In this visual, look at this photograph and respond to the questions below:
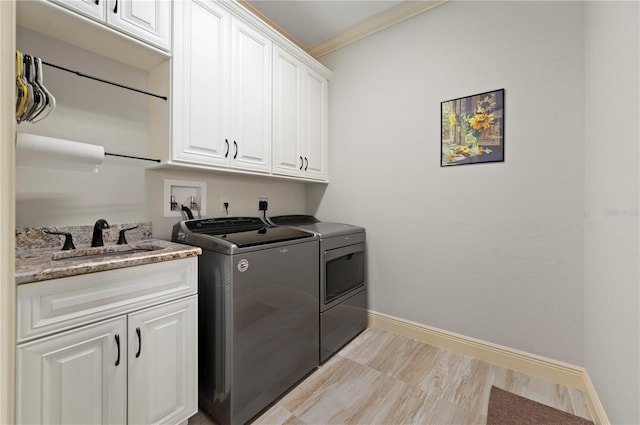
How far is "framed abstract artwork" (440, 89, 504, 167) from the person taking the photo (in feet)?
6.06

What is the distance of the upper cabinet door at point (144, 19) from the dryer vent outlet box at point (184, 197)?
0.82 metres

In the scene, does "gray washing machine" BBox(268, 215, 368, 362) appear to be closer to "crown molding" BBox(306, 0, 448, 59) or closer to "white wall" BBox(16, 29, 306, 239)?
"white wall" BBox(16, 29, 306, 239)

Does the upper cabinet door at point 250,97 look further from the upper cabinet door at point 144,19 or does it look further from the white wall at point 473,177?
the white wall at point 473,177

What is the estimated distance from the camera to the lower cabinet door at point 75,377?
883mm

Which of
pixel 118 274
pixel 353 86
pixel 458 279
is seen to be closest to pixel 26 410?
pixel 118 274

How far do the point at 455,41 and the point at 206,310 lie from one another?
2523 millimetres

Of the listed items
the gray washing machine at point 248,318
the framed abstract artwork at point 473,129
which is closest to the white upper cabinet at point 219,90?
the gray washing machine at point 248,318

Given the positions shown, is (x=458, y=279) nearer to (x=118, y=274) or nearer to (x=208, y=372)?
(x=208, y=372)

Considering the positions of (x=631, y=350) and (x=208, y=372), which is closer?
(x=631, y=350)

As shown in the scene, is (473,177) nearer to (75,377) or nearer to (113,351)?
(113,351)

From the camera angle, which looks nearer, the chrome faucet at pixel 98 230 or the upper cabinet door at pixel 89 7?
the upper cabinet door at pixel 89 7

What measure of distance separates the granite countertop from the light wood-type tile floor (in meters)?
0.93

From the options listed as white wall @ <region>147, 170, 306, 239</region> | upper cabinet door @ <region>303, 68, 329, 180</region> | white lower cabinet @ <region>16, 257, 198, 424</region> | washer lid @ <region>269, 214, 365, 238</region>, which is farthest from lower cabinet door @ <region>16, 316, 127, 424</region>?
upper cabinet door @ <region>303, 68, 329, 180</region>

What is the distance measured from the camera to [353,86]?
255 cm
